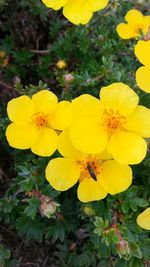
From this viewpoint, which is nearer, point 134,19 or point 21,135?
point 21,135

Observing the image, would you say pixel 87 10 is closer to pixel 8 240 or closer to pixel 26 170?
pixel 26 170

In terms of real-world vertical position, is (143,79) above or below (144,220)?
above

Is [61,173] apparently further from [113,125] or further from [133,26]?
[133,26]

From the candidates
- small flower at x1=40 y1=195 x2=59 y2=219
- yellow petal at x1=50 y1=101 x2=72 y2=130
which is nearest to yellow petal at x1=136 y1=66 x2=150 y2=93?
yellow petal at x1=50 y1=101 x2=72 y2=130

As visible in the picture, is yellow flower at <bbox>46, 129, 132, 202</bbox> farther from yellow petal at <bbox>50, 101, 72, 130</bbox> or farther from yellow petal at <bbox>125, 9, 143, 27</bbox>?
yellow petal at <bbox>125, 9, 143, 27</bbox>

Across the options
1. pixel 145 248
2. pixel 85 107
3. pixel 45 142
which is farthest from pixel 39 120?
pixel 145 248
